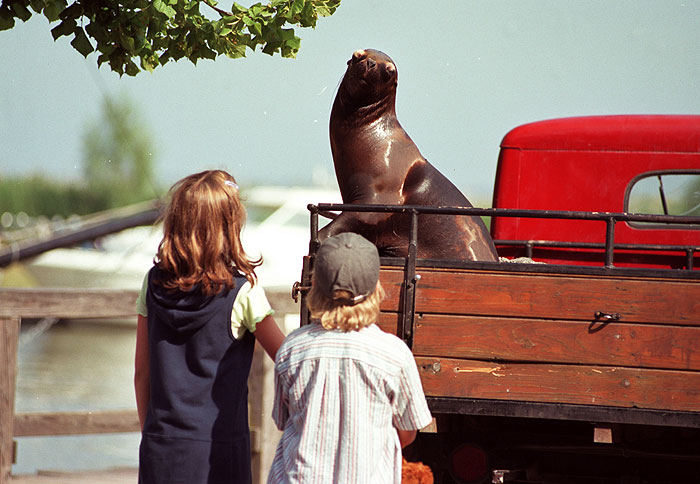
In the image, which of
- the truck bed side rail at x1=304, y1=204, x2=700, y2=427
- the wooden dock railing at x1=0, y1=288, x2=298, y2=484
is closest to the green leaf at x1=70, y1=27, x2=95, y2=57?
the wooden dock railing at x1=0, y1=288, x2=298, y2=484

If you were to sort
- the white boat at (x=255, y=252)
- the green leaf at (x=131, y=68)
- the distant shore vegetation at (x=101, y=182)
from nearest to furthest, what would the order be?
the green leaf at (x=131, y=68) < the white boat at (x=255, y=252) < the distant shore vegetation at (x=101, y=182)

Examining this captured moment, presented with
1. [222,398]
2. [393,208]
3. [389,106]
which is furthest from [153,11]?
[222,398]

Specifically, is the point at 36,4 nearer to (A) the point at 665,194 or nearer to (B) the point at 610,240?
(B) the point at 610,240

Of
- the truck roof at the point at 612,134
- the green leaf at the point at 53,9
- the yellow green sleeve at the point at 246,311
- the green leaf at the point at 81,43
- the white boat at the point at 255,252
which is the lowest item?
the white boat at the point at 255,252

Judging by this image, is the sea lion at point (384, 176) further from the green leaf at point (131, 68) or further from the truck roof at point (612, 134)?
the truck roof at point (612, 134)

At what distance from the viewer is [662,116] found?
687 cm

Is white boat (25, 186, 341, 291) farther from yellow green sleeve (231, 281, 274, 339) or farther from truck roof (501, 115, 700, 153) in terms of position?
yellow green sleeve (231, 281, 274, 339)

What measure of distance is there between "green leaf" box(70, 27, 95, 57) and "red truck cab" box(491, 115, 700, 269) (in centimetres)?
324

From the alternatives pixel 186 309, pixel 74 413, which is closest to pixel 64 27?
pixel 186 309

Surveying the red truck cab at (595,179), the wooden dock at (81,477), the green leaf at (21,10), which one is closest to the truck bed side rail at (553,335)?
the green leaf at (21,10)

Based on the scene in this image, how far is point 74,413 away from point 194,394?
2.79 meters

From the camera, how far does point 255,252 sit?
20766 millimetres

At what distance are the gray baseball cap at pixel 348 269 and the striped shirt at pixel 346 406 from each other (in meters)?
0.13

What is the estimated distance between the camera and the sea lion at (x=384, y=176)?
4449 mm
